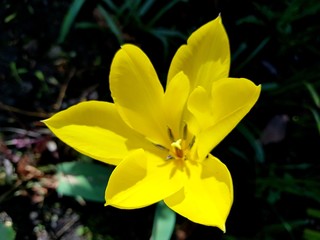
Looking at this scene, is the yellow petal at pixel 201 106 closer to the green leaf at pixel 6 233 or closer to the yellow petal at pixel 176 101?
the yellow petal at pixel 176 101

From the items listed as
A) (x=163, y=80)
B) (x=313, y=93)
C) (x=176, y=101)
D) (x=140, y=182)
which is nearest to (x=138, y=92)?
(x=176, y=101)

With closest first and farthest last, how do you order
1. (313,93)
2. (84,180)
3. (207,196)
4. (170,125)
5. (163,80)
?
(207,196), (170,125), (84,180), (313,93), (163,80)

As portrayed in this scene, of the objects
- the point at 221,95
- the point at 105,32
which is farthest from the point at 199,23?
the point at 221,95

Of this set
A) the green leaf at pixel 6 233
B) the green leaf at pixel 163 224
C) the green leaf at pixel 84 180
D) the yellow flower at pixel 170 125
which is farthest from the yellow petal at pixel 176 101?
the green leaf at pixel 6 233

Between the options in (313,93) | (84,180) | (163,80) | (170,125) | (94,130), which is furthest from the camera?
(163,80)

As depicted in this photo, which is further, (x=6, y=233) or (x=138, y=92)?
(x=6, y=233)

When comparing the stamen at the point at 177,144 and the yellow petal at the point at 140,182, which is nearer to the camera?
the yellow petal at the point at 140,182

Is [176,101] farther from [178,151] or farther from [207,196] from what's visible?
[207,196]
